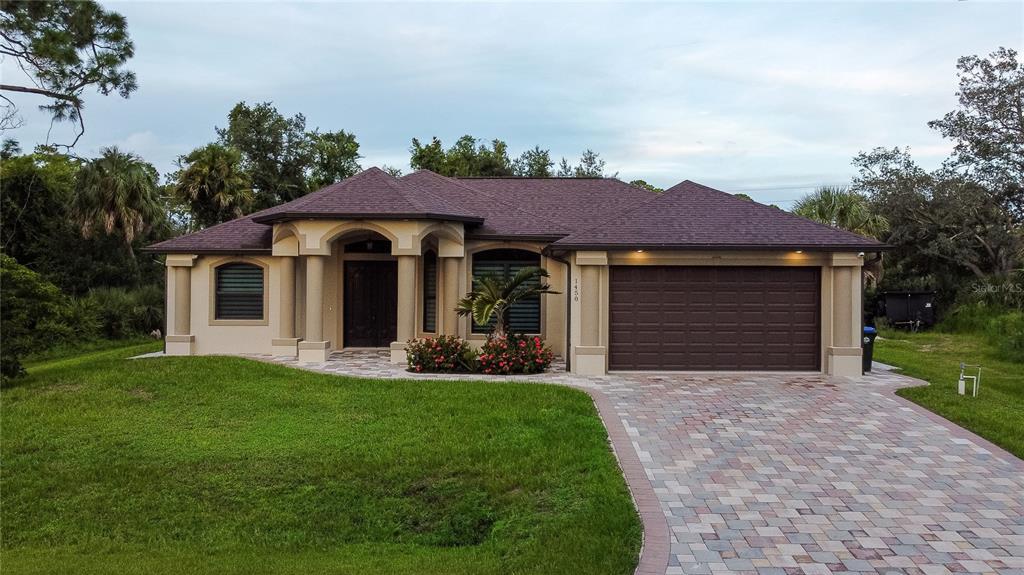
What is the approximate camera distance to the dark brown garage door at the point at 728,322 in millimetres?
13758

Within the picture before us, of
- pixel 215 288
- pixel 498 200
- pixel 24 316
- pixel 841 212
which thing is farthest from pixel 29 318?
pixel 841 212

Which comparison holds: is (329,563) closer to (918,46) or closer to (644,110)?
(918,46)

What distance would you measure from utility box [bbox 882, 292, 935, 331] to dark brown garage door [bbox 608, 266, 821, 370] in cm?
1527

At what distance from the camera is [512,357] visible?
13820 mm

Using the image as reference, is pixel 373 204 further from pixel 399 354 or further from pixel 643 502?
pixel 643 502

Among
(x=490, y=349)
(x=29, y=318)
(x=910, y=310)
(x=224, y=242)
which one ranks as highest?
(x=224, y=242)

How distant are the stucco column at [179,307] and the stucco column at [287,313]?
7.47 ft

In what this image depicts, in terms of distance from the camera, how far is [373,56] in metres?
19.8

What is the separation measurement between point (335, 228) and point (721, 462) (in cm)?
1020

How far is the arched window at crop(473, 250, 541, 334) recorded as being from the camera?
663 inches

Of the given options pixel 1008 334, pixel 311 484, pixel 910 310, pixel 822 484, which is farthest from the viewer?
pixel 910 310

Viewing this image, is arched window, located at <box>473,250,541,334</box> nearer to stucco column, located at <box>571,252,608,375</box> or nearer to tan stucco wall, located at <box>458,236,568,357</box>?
tan stucco wall, located at <box>458,236,568,357</box>

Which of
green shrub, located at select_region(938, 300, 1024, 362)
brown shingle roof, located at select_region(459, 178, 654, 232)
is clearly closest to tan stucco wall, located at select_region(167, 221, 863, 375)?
brown shingle roof, located at select_region(459, 178, 654, 232)

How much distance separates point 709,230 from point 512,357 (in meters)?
4.72
